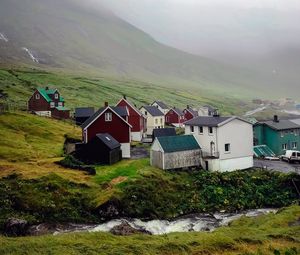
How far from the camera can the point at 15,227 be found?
38.7 m

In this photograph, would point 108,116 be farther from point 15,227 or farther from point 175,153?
point 15,227

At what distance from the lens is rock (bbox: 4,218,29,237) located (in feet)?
125

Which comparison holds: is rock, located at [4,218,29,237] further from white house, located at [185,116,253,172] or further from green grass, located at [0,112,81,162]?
white house, located at [185,116,253,172]

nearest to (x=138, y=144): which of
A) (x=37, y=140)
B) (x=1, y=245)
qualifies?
(x=37, y=140)

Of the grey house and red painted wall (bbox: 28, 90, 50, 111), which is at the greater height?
red painted wall (bbox: 28, 90, 50, 111)

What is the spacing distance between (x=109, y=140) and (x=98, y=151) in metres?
3.37

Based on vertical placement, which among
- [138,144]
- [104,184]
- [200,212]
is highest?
[138,144]

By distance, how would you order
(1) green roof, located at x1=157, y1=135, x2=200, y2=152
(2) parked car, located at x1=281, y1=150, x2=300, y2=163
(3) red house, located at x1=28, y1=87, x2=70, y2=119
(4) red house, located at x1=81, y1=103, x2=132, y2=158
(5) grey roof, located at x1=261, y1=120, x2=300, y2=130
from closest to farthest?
(1) green roof, located at x1=157, y1=135, x2=200, y2=152
(2) parked car, located at x1=281, y1=150, x2=300, y2=163
(4) red house, located at x1=81, y1=103, x2=132, y2=158
(5) grey roof, located at x1=261, y1=120, x2=300, y2=130
(3) red house, located at x1=28, y1=87, x2=70, y2=119

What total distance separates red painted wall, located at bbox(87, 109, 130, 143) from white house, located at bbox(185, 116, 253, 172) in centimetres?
1256

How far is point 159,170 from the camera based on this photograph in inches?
2217

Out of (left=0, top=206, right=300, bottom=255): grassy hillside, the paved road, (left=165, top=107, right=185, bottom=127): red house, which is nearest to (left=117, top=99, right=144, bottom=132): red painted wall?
the paved road

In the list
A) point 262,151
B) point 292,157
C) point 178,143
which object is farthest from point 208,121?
point 262,151

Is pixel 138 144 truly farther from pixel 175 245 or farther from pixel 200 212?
pixel 175 245

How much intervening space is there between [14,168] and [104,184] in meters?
13.3
